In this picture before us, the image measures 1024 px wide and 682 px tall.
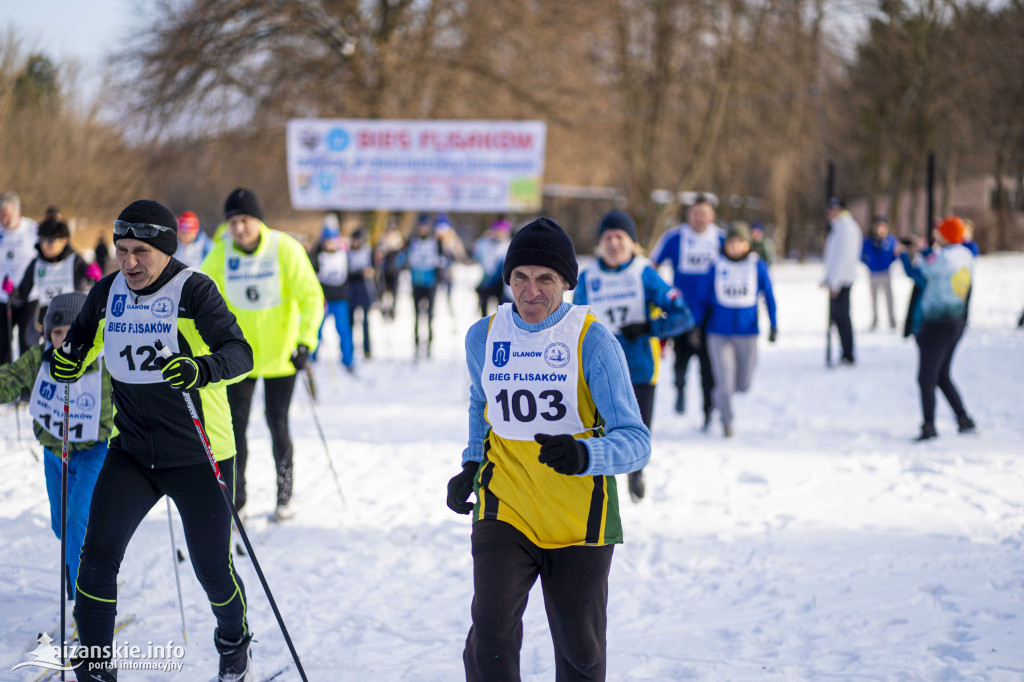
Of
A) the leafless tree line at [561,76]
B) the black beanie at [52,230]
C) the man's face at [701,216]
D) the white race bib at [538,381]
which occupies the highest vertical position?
the leafless tree line at [561,76]

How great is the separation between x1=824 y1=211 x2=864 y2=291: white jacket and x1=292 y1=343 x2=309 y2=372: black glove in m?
8.06

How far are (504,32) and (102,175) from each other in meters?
15.3

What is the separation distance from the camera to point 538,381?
2.72 m

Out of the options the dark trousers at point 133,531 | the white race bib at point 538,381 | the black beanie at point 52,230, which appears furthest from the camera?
the black beanie at point 52,230

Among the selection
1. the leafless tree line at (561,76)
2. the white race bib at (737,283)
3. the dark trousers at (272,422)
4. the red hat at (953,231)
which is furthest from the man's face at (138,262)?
the leafless tree line at (561,76)

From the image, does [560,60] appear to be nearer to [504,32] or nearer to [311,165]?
[504,32]

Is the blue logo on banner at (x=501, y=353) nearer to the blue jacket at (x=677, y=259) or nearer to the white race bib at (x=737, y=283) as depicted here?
the white race bib at (x=737, y=283)

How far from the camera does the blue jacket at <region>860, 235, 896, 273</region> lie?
13.8 metres

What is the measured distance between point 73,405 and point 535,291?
2.32 metres

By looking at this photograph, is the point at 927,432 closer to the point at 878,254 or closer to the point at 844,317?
the point at 844,317

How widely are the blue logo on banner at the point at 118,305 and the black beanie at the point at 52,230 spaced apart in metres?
4.43

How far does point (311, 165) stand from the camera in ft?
48.3

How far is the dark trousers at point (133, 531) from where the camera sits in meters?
3.04

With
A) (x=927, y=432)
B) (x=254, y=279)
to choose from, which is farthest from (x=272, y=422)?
(x=927, y=432)
